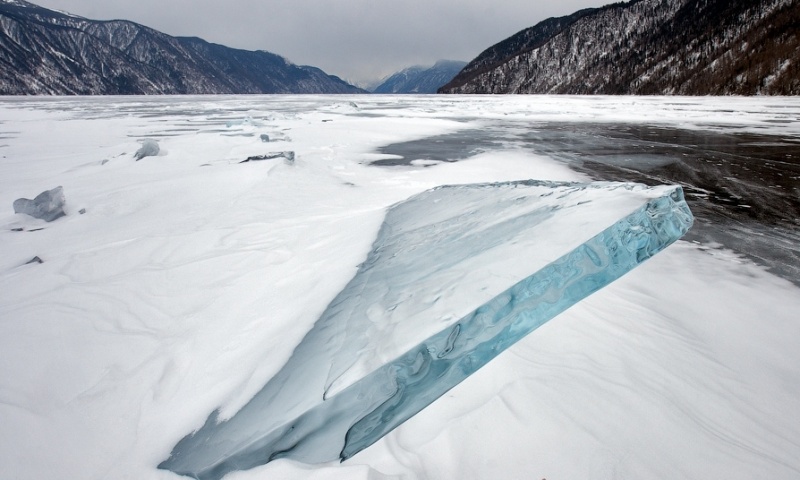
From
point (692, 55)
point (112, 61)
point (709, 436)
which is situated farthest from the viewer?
point (112, 61)

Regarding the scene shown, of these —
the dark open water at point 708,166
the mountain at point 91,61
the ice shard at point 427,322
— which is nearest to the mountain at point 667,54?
the dark open water at point 708,166

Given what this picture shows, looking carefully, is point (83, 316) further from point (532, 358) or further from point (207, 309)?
point (532, 358)

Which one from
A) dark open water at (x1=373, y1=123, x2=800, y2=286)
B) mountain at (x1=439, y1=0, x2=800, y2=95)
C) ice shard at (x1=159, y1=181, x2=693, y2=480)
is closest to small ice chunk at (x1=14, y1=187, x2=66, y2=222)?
ice shard at (x1=159, y1=181, x2=693, y2=480)

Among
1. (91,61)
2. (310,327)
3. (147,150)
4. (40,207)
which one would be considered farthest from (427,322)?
(91,61)

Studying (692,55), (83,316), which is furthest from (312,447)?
(692,55)

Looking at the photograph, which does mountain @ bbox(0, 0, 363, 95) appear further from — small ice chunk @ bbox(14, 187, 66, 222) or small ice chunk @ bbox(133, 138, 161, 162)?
small ice chunk @ bbox(14, 187, 66, 222)

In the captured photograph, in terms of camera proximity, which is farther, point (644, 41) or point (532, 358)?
point (644, 41)

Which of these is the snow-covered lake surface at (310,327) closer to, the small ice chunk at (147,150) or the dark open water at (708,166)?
the dark open water at (708,166)
